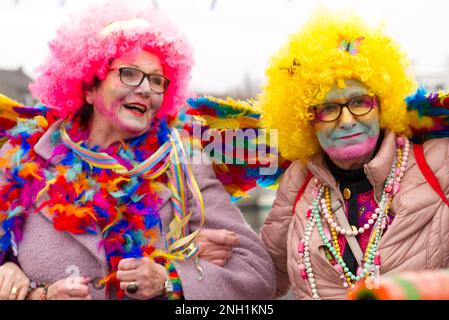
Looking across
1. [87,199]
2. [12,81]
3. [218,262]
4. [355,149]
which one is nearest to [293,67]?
[355,149]

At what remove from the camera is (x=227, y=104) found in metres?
2.62

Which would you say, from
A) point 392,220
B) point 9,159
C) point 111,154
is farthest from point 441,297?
point 9,159

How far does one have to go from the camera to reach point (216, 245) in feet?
7.54

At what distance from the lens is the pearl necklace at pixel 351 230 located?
6.95 ft

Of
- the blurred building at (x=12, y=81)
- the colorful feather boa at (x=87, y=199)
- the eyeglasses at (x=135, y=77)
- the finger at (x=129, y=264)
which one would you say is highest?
the blurred building at (x=12, y=81)

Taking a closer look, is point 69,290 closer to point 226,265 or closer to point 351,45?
point 226,265

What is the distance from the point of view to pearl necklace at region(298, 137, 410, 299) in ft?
6.95

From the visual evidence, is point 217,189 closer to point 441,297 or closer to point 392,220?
point 392,220

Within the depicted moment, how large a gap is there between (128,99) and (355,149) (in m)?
1.02

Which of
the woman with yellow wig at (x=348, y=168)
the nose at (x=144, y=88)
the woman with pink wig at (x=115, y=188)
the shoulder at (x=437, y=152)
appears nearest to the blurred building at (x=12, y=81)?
the woman with pink wig at (x=115, y=188)

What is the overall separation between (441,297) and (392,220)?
1.47m

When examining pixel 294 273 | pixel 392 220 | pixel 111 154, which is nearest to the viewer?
pixel 392 220

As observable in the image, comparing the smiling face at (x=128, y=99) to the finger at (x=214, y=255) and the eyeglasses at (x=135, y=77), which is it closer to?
the eyeglasses at (x=135, y=77)

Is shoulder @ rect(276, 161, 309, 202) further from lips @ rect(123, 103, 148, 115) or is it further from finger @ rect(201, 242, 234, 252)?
lips @ rect(123, 103, 148, 115)
